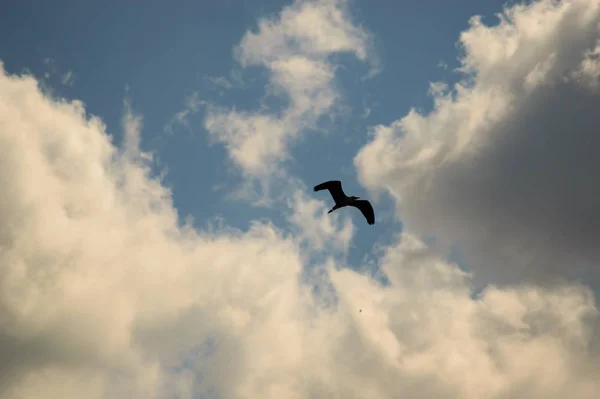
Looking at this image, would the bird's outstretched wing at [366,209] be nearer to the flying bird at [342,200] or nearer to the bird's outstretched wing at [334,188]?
the flying bird at [342,200]

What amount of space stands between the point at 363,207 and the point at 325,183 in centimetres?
654

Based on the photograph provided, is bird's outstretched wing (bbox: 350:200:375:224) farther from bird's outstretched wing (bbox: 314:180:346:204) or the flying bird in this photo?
bird's outstretched wing (bbox: 314:180:346:204)

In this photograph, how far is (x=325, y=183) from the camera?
53156 mm

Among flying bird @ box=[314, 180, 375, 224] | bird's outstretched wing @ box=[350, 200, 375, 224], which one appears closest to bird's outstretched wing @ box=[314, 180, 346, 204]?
flying bird @ box=[314, 180, 375, 224]

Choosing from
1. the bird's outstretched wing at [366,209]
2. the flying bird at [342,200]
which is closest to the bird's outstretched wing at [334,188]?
the flying bird at [342,200]

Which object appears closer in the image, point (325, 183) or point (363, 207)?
point (325, 183)

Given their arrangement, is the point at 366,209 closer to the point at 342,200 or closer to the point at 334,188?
the point at 342,200

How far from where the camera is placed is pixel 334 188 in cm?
5403

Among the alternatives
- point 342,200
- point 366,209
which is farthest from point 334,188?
point 366,209

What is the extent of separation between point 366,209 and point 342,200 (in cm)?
348

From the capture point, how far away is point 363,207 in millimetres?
57656

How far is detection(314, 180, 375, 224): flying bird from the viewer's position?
2101 inches

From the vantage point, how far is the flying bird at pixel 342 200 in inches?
2101

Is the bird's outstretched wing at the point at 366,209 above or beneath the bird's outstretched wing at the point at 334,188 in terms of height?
above
